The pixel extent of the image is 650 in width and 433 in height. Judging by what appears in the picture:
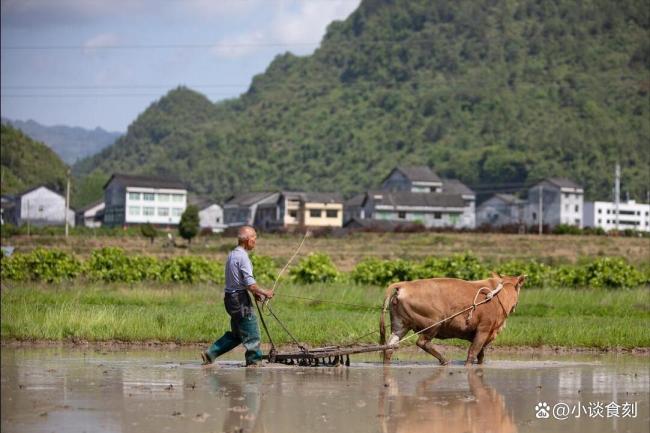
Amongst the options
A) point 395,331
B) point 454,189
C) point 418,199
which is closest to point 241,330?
point 395,331

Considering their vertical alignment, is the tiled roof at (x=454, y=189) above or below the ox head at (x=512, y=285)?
above

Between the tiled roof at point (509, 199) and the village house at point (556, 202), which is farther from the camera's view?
the tiled roof at point (509, 199)

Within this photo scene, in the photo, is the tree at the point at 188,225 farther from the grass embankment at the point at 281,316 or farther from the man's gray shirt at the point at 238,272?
the man's gray shirt at the point at 238,272

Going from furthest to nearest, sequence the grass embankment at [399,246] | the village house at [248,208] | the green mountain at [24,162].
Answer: the green mountain at [24,162] → the village house at [248,208] → the grass embankment at [399,246]

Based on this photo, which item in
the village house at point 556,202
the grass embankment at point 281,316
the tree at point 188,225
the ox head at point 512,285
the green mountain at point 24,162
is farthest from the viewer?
the green mountain at point 24,162

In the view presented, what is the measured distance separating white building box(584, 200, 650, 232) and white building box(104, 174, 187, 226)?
163 feet

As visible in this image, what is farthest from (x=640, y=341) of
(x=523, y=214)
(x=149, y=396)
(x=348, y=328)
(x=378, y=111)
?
(x=378, y=111)

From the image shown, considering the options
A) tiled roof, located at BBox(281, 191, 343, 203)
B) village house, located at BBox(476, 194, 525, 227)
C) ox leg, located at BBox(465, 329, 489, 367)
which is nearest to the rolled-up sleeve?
ox leg, located at BBox(465, 329, 489, 367)

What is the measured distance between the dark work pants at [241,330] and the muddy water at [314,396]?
0.27m

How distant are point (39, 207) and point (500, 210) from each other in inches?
2170

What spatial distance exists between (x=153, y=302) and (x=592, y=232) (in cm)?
7295

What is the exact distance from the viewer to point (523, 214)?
134125mm

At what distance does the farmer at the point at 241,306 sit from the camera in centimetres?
1482

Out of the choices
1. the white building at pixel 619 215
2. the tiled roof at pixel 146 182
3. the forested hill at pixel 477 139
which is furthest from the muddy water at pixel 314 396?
the forested hill at pixel 477 139
